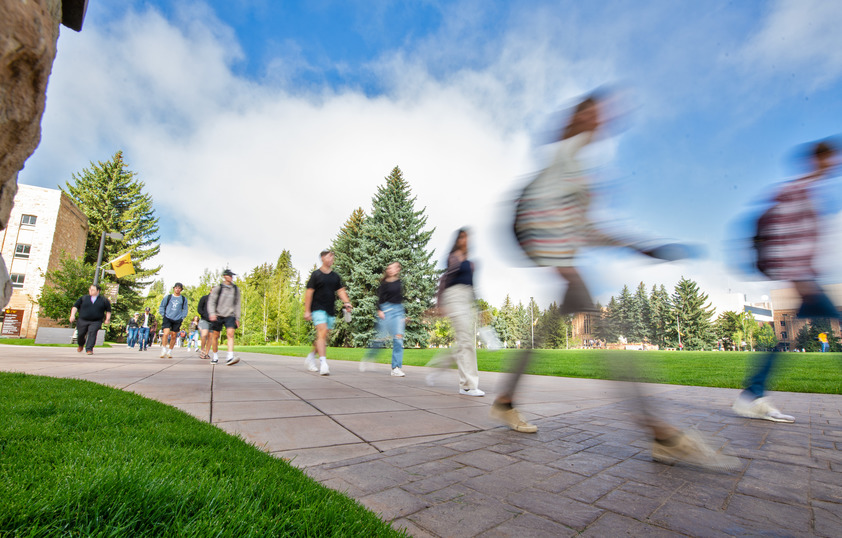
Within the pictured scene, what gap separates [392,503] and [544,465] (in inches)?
38.5

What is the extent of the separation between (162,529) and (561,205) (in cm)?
250

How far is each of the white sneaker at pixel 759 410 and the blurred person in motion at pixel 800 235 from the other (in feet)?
3.16

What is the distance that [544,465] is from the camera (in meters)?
2.28

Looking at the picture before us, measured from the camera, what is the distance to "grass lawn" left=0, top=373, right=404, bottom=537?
1.24 meters

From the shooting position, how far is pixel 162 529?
1.25 meters

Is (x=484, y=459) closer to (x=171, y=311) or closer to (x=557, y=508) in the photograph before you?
(x=557, y=508)

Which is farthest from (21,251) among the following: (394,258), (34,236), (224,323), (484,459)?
(484,459)

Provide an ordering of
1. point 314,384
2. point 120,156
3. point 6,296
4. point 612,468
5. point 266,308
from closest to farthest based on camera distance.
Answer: point 6,296 → point 612,468 → point 314,384 → point 120,156 → point 266,308

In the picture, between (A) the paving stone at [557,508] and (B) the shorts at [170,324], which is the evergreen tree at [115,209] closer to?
(B) the shorts at [170,324]

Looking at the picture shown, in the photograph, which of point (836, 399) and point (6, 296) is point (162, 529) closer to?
point (6, 296)

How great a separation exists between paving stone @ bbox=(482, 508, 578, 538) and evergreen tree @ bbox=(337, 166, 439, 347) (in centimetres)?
3041

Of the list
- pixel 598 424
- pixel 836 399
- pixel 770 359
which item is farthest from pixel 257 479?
pixel 836 399

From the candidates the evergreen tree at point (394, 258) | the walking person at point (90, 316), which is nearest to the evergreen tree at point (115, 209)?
the evergreen tree at point (394, 258)

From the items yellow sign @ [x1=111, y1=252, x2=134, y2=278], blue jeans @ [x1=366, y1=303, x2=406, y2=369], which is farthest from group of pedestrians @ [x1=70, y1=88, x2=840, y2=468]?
yellow sign @ [x1=111, y1=252, x2=134, y2=278]
